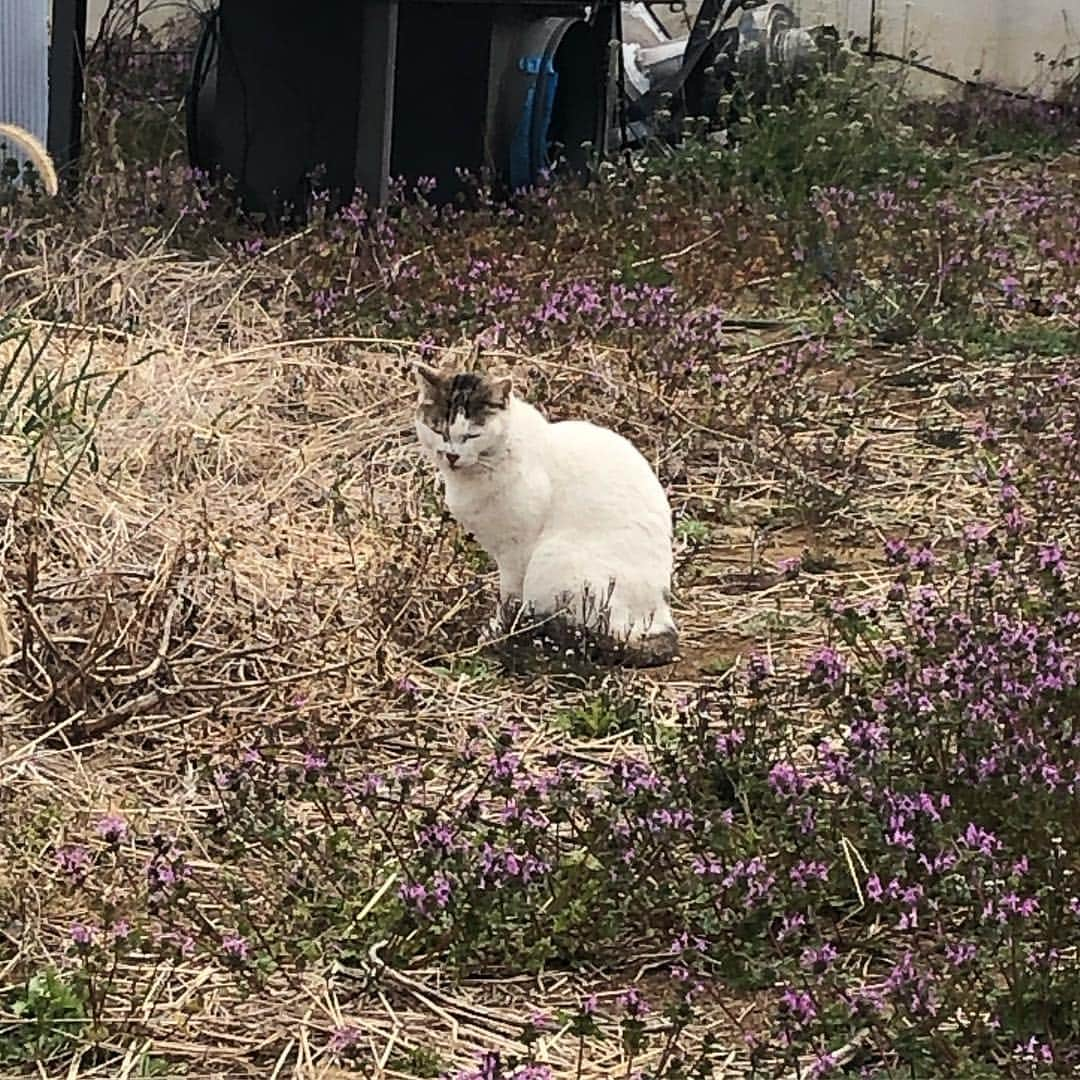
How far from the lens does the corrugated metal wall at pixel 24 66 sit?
320 inches

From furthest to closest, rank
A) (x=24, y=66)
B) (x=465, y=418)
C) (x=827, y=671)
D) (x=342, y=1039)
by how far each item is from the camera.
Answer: (x=24, y=66), (x=465, y=418), (x=827, y=671), (x=342, y=1039)

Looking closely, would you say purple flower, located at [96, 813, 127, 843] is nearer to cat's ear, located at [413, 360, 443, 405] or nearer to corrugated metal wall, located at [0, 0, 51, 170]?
cat's ear, located at [413, 360, 443, 405]

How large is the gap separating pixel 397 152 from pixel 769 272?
1857mm

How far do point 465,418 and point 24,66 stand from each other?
475cm

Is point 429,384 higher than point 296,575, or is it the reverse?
point 429,384

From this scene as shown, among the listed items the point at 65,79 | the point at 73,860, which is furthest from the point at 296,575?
the point at 65,79

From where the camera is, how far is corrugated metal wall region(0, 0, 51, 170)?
26.7 feet

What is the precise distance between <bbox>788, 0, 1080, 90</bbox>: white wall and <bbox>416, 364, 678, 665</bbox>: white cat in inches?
350

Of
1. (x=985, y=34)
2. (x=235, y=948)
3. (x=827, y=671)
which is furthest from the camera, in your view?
(x=985, y=34)

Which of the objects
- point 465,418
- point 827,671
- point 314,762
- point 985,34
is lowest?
point 314,762

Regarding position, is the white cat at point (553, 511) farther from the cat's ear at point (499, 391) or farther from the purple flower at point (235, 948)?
the purple flower at point (235, 948)

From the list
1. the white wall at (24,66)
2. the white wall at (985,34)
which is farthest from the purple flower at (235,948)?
the white wall at (985,34)

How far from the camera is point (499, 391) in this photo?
432cm

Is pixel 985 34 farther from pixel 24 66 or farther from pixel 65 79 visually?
pixel 65 79
